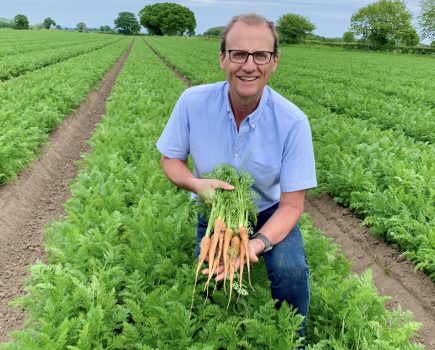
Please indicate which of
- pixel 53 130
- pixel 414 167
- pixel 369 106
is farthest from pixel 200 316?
pixel 369 106

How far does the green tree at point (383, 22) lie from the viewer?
9244 centimetres

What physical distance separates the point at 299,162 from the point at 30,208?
5526 millimetres

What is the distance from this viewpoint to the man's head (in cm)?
310

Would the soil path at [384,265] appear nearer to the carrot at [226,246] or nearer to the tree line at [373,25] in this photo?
the carrot at [226,246]

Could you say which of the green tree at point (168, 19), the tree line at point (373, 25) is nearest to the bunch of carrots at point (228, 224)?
the tree line at point (373, 25)

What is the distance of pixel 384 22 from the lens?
319 feet

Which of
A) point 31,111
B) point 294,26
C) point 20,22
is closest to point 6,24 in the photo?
point 20,22

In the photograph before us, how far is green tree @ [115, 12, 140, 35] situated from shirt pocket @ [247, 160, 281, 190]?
188m

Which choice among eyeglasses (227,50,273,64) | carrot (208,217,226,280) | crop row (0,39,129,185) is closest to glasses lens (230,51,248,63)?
eyeglasses (227,50,273,64)

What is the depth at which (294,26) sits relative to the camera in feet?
363

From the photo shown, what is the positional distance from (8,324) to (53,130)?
299 inches

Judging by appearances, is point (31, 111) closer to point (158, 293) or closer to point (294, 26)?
point (158, 293)

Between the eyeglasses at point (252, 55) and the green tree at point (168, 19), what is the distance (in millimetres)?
150275

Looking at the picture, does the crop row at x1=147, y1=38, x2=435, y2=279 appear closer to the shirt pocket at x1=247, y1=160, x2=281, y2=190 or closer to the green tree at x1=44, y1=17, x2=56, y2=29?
the shirt pocket at x1=247, y1=160, x2=281, y2=190
